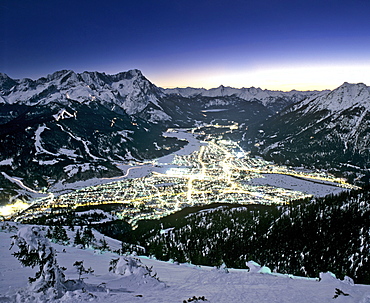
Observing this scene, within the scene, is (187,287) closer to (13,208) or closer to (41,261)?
(41,261)

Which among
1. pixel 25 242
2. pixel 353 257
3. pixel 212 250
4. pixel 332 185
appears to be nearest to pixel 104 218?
pixel 212 250

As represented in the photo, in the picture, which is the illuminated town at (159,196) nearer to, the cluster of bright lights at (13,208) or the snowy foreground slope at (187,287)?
the cluster of bright lights at (13,208)

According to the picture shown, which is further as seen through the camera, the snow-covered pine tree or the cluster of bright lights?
the cluster of bright lights

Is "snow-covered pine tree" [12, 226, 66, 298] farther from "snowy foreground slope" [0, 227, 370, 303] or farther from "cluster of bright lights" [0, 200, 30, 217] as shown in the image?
"cluster of bright lights" [0, 200, 30, 217]

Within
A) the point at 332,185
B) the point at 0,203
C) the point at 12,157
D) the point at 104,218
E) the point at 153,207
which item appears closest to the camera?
Result: the point at 104,218

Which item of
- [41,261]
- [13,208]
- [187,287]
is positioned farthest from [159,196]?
[41,261]

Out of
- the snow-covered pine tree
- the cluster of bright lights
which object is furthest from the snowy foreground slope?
the cluster of bright lights

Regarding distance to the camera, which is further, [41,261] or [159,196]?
[159,196]

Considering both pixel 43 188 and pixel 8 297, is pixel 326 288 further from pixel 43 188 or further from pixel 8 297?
pixel 43 188

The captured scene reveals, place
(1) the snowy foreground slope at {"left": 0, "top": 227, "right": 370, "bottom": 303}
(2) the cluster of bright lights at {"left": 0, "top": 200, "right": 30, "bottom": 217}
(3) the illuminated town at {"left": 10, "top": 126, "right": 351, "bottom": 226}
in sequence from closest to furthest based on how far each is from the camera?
(1) the snowy foreground slope at {"left": 0, "top": 227, "right": 370, "bottom": 303} → (2) the cluster of bright lights at {"left": 0, "top": 200, "right": 30, "bottom": 217} → (3) the illuminated town at {"left": 10, "top": 126, "right": 351, "bottom": 226}
